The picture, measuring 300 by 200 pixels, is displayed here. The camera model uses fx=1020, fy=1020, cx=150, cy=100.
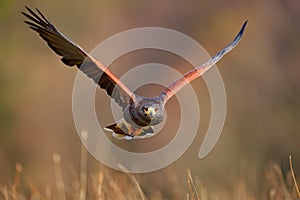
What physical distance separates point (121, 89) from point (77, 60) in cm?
42

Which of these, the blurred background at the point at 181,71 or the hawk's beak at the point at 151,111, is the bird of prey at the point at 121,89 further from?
the blurred background at the point at 181,71

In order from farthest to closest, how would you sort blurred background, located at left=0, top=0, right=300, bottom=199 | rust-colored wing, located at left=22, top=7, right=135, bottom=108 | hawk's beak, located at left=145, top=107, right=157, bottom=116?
blurred background, located at left=0, top=0, right=300, bottom=199 → rust-colored wing, located at left=22, top=7, right=135, bottom=108 → hawk's beak, located at left=145, top=107, right=157, bottom=116

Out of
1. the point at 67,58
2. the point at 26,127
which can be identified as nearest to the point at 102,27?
the point at 26,127

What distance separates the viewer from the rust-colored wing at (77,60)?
22.7 ft

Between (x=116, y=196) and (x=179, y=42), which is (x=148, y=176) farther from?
(x=116, y=196)

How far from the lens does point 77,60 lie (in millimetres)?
7156

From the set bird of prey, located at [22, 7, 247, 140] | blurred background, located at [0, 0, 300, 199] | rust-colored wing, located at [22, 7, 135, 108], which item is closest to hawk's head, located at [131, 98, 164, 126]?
bird of prey, located at [22, 7, 247, 140]

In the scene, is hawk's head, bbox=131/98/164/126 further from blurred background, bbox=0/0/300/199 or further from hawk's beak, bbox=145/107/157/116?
blurred background, bbox=0/0/300/199

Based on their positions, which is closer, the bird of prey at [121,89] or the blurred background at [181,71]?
the bird of prey at [121,89]

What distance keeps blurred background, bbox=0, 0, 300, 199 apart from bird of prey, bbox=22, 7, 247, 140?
679 centimetres

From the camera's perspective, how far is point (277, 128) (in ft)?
50.0

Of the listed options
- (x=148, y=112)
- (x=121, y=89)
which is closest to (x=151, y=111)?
(x=148, y=112)

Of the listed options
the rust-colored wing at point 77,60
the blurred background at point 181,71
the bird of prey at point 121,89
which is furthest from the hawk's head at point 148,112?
the blurred background at point 181,71

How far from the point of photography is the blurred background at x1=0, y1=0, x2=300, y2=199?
14953mm
